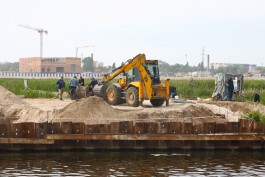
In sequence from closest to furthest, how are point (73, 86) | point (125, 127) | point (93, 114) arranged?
point (125, 127) < point (93, 114) < point (73, 86)

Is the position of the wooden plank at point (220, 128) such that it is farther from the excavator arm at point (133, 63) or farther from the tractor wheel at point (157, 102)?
the tractor wheel at point (157, 102)

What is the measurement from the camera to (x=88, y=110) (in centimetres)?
2422

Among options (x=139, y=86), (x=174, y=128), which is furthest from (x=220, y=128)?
(x=139, y=86)

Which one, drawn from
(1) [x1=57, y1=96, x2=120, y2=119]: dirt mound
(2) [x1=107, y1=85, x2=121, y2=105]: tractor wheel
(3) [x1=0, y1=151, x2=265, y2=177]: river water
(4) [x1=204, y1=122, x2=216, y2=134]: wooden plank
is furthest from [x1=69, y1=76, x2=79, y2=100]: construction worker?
(4) [x1=204, y1=122, x2=216, y2=134]: wooden plank

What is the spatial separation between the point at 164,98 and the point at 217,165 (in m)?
12.9

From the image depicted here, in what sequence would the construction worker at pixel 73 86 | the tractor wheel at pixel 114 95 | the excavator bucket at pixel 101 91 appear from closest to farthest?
the tractor wheel at pixel 114 95
the excavator bucket at pixel 101 91
the construction worker at pixel 73 86

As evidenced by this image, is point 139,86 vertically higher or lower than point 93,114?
higher

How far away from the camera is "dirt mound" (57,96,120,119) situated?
2381 centimetres

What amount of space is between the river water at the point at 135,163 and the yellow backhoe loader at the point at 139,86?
9528mm

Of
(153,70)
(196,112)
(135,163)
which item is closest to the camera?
(135,163)

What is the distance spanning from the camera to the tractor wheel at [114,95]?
3222 centimetres

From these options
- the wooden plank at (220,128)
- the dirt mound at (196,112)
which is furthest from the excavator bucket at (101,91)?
the wooden plank at (220,128)

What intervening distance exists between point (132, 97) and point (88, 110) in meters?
7.29

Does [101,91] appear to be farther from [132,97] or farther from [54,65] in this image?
[54,65]
